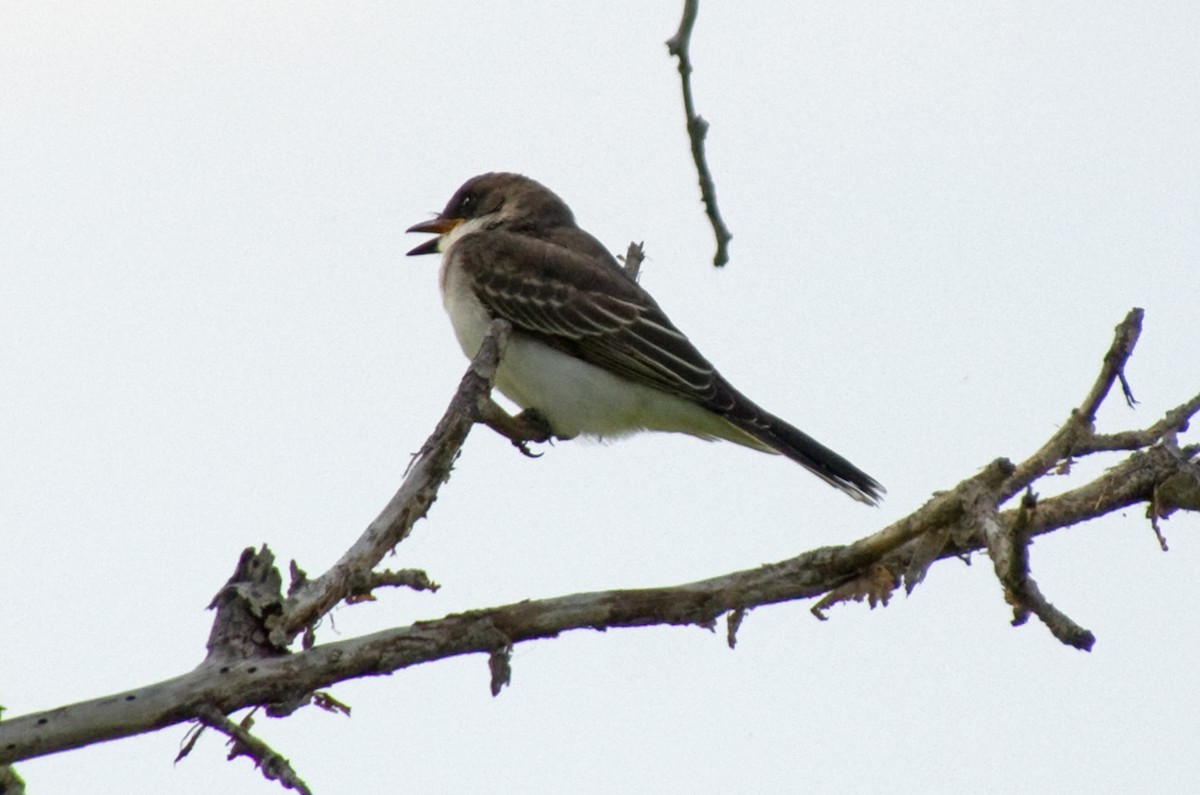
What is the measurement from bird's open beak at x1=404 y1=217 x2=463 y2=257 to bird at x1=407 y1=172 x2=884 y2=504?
76 cm

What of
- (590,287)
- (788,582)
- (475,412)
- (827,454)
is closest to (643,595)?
(788,582)

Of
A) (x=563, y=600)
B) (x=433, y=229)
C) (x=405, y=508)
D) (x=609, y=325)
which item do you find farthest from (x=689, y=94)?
(x=433, y=229)

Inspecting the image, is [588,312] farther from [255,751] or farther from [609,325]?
[255,751]

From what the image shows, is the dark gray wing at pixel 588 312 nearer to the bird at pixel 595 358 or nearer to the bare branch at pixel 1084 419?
the bird at pixel 595 358

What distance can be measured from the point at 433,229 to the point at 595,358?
2216mm

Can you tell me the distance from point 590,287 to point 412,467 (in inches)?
147

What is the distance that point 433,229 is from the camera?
1105cm

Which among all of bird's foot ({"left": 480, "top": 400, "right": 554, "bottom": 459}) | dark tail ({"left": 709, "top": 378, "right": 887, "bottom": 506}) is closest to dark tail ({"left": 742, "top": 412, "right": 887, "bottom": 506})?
dark tail ({"left": 709, "top": 378, "right": 887, "bottom": 506})

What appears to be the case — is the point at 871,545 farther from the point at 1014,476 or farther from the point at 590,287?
the point at 590,287

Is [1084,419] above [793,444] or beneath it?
beneath

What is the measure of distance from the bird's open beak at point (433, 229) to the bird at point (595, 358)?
756mm

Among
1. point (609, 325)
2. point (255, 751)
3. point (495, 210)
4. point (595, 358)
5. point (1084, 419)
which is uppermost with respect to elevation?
point (495, 210)

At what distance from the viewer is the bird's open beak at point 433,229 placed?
10.9 meters

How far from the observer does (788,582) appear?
18.3ft
